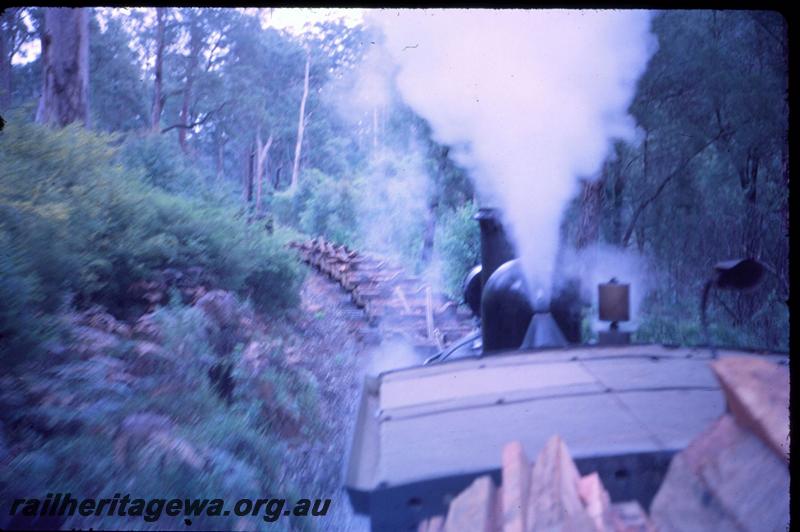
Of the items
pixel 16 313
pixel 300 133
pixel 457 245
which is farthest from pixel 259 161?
pixel 457 245

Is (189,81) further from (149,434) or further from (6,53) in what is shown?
(149,434)

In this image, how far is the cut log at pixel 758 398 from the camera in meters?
1.99

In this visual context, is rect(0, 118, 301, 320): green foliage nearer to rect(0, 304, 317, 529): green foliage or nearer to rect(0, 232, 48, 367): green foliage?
rect(0, 232, 48, 367): green foliage

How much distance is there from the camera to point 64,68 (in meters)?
3.91

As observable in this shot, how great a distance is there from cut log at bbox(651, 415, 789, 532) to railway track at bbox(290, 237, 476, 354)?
2.28m

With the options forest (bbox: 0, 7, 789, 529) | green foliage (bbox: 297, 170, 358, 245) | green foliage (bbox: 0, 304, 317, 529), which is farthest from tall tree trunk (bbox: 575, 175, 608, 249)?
green foliage (bbox: 0, 304, 317, 529)

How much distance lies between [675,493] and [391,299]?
2.75 metres

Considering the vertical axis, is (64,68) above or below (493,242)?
above

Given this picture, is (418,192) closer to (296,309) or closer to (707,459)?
(296,309)

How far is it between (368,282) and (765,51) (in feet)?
11.7

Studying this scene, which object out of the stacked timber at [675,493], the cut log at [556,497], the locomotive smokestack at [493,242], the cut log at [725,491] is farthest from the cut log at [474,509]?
the locomotive smokestack at [493,242]

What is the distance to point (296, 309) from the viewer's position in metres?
3.85

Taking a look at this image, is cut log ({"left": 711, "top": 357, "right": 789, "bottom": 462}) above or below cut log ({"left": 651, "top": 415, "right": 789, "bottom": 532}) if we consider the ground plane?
above

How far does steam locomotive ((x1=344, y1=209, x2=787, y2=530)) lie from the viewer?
79.6 inches
